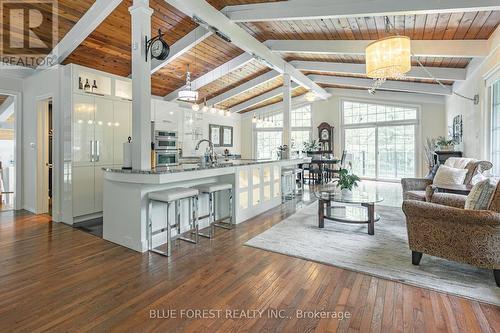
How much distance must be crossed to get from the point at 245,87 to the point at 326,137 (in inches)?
145

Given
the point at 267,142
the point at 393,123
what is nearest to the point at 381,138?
the point at 393,123

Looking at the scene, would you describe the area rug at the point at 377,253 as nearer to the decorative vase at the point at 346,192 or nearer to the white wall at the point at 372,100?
the decorative vase at the point at 346,192

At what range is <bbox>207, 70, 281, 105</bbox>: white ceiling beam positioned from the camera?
7.70 metres

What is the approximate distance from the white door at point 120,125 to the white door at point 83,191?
21.3 inches

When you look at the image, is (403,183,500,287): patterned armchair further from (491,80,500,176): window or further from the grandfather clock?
the grandfather clock

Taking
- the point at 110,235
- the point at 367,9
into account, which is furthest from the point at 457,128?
the point at 110,235

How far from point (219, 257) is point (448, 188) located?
334 centimetres

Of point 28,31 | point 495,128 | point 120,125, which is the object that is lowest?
point 495,128

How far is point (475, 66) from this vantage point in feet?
15.1

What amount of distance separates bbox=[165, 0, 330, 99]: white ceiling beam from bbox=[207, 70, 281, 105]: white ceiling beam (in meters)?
0.84

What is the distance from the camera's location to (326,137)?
32.9ft

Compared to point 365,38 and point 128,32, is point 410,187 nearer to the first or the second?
point 365,38

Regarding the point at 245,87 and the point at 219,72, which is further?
the point at 245,87

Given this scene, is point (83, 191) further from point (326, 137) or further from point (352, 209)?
point (326, 137)
